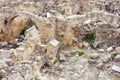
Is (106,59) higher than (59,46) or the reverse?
the reverse

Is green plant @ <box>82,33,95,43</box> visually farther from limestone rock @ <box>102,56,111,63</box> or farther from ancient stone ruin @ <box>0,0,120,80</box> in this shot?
limestone rock @ <box>102,56,111,63</box>

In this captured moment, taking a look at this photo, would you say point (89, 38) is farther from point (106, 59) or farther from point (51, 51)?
point (51, 51)

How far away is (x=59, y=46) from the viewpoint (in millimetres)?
9812

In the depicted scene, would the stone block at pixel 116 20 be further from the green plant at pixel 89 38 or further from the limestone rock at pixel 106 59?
the limestone rock at pixel 106 59

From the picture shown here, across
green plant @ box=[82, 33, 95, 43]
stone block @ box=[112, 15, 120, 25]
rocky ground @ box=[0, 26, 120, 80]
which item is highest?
stone block @ box=[112, 15, 120, 25]

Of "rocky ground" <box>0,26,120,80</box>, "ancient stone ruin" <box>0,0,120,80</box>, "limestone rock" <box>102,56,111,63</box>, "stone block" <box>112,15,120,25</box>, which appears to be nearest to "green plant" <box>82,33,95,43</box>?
"ancient stone ruin" <box>0,0,120,80</box>

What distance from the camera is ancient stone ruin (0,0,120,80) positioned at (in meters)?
8.27

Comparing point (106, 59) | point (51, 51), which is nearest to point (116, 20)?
point (106, 59)

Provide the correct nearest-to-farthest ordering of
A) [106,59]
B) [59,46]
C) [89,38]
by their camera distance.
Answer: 1. [106,59]
2. [59,46]
3. [89,38]

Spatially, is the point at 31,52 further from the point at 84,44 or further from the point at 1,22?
the point at 1,22

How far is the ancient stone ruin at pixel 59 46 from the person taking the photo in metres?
8.27

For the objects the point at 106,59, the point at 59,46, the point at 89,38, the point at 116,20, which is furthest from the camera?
the point at 116,20

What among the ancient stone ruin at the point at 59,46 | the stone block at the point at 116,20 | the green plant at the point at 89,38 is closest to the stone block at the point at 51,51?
the ancient stone ruin at the point at 59,46

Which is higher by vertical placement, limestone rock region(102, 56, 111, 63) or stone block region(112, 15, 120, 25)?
stone block region(112, 15, 120, 25)
